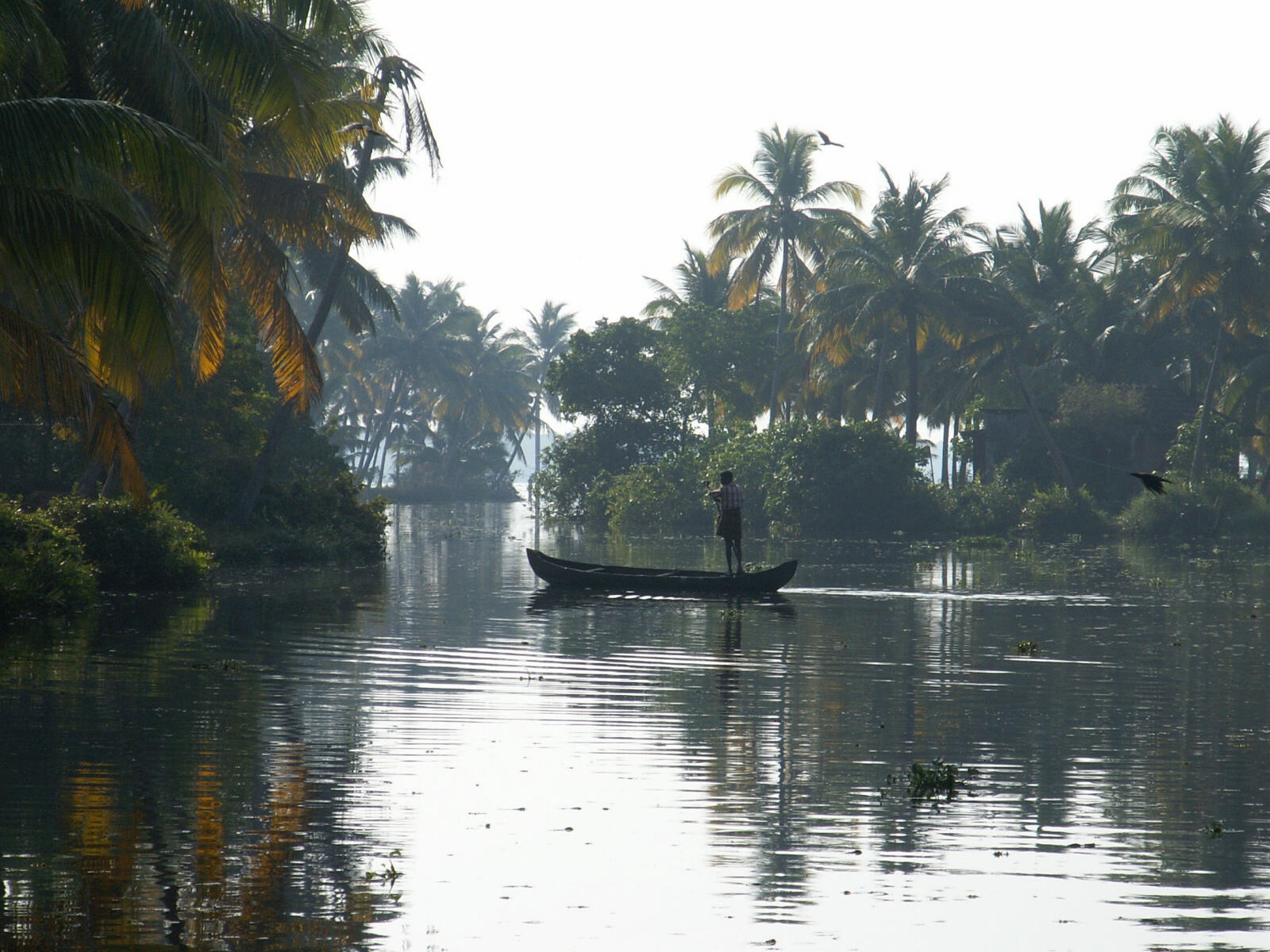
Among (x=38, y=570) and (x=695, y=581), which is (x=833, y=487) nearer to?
(x=695, y=581)

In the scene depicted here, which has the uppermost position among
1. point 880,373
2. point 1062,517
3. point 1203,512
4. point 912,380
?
point 880,373

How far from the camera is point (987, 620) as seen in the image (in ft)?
68.6

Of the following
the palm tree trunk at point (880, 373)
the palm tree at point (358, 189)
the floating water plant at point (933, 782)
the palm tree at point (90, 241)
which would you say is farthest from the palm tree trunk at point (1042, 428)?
the floating water plant at point (933, 782)

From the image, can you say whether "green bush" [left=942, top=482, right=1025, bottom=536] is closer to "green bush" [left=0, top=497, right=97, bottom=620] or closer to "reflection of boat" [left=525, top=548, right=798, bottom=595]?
"reflection of boat" [left=525, top=548, right=798, bottom=595]

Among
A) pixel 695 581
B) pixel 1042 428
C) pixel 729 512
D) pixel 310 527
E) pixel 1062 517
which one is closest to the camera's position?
pixel 695 581

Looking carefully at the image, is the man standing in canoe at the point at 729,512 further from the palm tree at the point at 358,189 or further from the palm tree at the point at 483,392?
the palm tree at the point at 483,392

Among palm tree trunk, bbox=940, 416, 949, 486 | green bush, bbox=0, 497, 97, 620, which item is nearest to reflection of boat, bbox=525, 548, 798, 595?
green bush, bbox=0, 497, 97, 620

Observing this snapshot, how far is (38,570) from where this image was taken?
61.9ft

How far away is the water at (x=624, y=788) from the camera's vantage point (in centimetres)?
651

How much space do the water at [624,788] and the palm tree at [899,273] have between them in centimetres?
3201

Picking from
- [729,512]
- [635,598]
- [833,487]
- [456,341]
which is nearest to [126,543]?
[635,598]

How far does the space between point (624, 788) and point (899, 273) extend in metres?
43.5

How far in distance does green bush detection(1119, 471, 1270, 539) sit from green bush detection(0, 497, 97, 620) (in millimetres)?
37806

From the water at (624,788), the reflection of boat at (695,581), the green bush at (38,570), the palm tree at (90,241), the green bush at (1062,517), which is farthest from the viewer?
the green bush at (1062,517)
